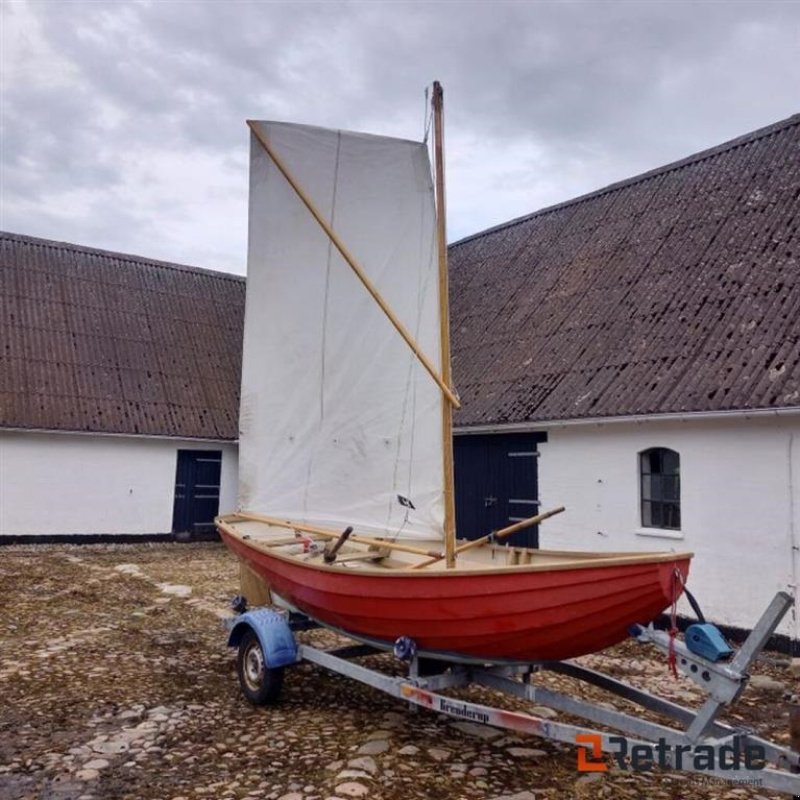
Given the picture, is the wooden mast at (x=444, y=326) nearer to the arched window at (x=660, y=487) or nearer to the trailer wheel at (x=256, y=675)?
the trailer wheel at (x=256, y=675)

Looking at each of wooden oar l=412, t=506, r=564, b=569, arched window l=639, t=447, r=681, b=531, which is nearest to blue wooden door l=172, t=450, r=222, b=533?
arched window l=639, t=447, r=681, b=531

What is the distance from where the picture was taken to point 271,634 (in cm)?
656

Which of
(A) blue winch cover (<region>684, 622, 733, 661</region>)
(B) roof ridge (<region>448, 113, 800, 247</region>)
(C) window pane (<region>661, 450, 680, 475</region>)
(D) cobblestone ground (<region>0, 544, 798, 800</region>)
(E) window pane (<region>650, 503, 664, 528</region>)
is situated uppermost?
(B) roof ridge (<region>448, 113, 800, 247</region>)

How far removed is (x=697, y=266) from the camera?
12742 millimetres

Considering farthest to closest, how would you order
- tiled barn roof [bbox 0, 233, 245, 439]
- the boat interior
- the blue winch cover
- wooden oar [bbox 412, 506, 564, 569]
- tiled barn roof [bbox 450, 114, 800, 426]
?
tiled barn roof [bbox 0, 233, 245, 439] → tiled barn roof [bbox 450, 114, 800, 426] → wooden oar [bbox 412, 506, 564, 569] → the boat interior → the blue winch cover

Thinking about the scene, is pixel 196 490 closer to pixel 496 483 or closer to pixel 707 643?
pixel 496 483

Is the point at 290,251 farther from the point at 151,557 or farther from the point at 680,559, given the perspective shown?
the point at 151,557

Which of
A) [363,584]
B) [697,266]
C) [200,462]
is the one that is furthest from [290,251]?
[200,462]

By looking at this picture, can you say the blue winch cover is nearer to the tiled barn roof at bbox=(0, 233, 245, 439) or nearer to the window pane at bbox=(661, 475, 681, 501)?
the window pane at bbox=(661, 475, 681, 501)

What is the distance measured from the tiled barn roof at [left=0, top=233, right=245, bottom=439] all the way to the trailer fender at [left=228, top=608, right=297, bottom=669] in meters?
12.7

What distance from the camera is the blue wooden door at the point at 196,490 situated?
19.8 metres

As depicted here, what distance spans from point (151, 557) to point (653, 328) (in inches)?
495

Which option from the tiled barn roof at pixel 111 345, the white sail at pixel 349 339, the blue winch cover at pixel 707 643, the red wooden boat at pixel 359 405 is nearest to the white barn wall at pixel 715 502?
the red wooden boat at pixel 359 405

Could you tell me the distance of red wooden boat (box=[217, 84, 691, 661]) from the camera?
5.59m
